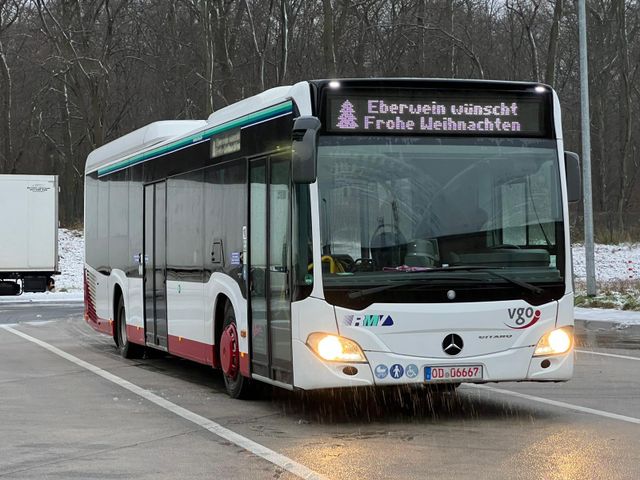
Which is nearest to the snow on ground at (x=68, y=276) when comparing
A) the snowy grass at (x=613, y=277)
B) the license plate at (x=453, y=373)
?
the snowy grass at (x=613, y=277)

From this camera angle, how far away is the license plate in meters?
9.83

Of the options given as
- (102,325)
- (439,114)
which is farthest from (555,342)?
(102,325)

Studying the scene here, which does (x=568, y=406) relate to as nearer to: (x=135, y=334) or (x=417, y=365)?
(x=417, y=365)

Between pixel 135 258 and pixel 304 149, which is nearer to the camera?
pixel 304 149

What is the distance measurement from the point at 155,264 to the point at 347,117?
18.0 ft

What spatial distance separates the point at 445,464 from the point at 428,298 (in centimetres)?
199

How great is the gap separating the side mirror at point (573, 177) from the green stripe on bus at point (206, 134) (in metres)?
2.44

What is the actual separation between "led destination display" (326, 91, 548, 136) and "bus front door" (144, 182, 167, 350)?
15.9 feet

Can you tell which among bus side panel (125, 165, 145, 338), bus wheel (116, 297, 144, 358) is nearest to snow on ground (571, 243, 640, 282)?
bus wheel (116, 297, 144, 358)

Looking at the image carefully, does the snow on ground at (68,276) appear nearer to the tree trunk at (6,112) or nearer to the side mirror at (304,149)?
the tree trunk at (6,112)

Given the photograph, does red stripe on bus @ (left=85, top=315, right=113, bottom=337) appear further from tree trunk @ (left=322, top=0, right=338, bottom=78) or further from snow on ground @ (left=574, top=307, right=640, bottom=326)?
tree trunk @ (left=322, top=0, right=338, bottom=78)

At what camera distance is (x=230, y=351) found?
467 inches

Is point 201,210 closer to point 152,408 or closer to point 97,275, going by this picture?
point 152,408

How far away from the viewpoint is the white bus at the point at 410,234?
978 centimetres
